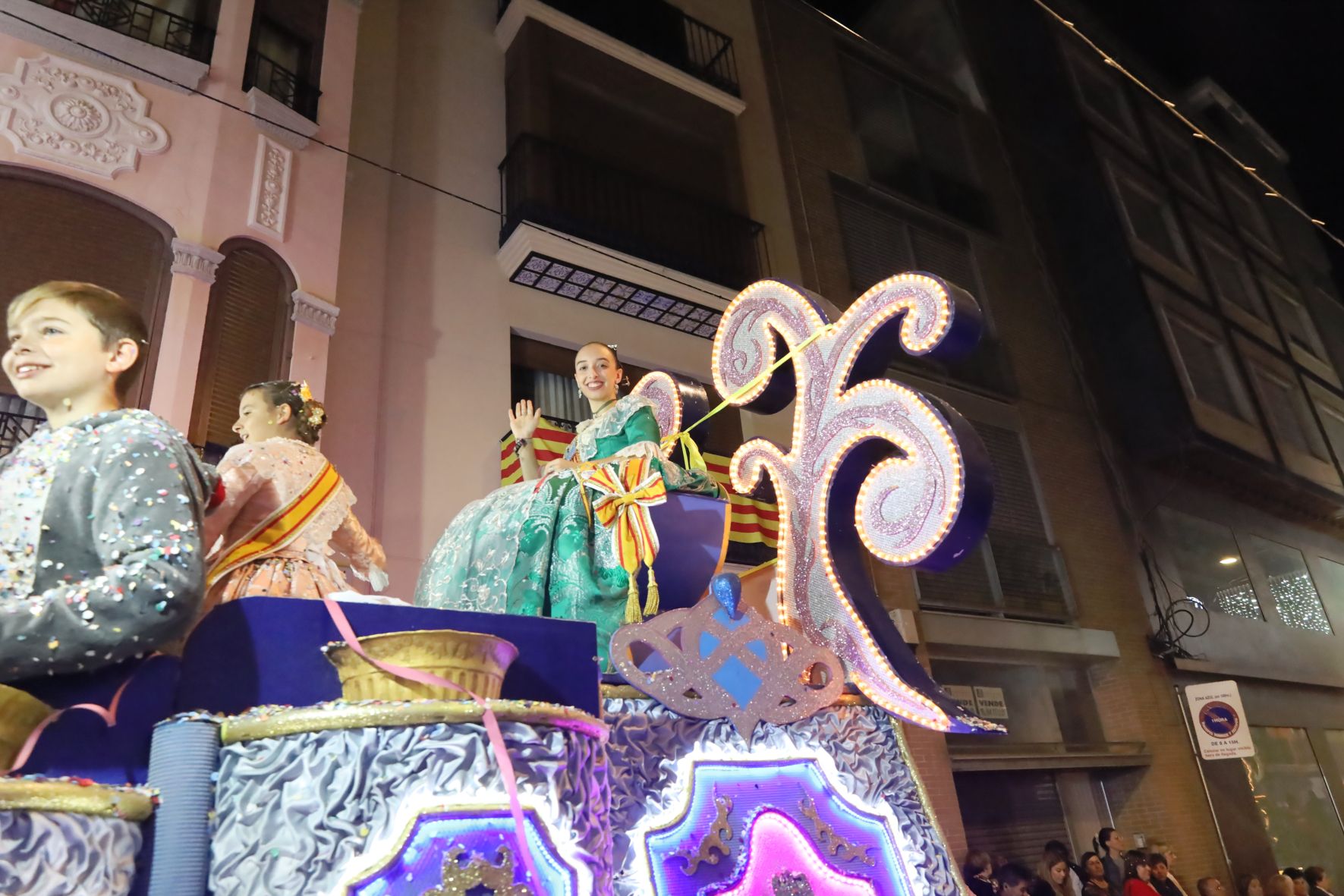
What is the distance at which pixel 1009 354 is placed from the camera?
13.1 meters

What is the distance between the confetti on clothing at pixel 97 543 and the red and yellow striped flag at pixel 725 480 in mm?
5377

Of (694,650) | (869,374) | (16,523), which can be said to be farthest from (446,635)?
(869,374)

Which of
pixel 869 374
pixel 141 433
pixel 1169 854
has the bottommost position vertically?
pixel 1169 854

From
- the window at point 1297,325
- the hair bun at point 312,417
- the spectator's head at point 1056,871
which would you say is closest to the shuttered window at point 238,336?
the hair bun at point 312,417

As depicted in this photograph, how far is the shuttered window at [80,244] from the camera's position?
5.77m

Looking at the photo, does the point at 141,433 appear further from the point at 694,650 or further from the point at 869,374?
the point at 869,374

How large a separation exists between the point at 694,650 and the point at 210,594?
1.37 metres

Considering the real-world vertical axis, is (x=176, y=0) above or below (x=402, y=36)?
below

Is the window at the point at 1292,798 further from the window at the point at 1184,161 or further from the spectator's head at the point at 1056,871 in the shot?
the window at the point at 1184,161

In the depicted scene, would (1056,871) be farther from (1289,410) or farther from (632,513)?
(1289,410)

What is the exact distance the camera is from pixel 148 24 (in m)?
7.16

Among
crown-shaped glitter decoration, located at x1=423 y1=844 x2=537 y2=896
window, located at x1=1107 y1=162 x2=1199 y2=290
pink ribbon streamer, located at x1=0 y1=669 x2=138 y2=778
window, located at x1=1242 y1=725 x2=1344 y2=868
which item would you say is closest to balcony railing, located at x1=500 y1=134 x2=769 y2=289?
window, located at x1=1107 y1=162 x2=1199 y2=290

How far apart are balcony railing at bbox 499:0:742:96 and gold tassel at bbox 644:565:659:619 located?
8.49 m

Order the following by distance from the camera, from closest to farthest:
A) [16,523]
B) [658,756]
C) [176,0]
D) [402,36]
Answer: [16,523], [658,756], [176,0], [402,36]
